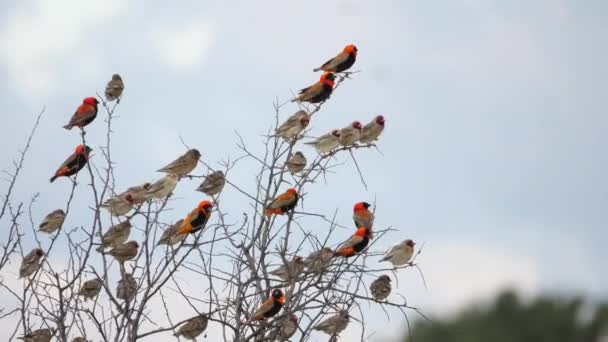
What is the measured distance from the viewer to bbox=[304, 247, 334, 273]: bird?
9660mm

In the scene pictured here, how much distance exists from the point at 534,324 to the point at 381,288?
8132 mm

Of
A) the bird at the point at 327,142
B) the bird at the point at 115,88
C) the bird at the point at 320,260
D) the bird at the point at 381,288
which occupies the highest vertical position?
the bird at the point at 115,88

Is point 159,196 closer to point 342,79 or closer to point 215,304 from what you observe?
point 342,79

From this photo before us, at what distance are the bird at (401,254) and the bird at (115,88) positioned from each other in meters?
4.78

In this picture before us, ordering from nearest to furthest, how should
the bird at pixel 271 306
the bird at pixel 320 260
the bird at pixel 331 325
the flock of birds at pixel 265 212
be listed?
1. the bird at pixel 320 260
2. the bird at pixel 271 306
3. the flock of birds at pixel 265 212
4. the bird at pixel 331 325

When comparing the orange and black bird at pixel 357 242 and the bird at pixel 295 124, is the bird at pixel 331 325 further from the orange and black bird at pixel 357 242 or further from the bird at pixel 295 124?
the bird at pixel 295 124

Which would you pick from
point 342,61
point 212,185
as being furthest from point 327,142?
point 212,185

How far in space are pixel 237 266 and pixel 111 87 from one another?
6587 mm

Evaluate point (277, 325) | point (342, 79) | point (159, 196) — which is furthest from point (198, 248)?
point (342, 79)

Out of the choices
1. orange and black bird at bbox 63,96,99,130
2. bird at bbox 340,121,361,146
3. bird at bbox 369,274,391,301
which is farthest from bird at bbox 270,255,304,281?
orange and black bird at bbox 63,96,99,130

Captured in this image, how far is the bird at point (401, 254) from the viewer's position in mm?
13297

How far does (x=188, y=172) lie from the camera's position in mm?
14039

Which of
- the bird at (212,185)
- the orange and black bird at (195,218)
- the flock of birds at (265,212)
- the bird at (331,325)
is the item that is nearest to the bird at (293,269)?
the flock of birds at (265,212)

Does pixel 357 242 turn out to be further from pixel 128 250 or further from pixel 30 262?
pixel 30 262
